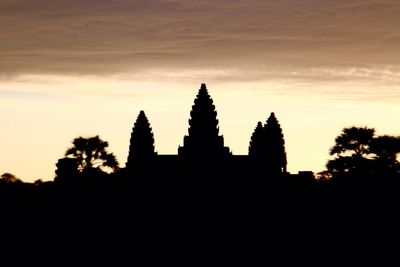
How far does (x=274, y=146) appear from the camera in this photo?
83.3 meters

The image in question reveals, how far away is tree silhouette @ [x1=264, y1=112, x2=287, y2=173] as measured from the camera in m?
81.6

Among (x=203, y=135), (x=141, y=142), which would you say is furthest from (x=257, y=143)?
(x=141, y=142)

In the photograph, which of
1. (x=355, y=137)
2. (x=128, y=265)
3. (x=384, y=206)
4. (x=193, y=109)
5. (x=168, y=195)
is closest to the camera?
(x=128, y=265)

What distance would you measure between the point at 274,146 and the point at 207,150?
8.78 metres

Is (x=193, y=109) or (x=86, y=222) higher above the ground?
(x=193, y=109)

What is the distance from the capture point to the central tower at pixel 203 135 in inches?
3110

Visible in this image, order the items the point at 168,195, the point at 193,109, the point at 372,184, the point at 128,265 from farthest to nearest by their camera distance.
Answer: the point at 193,109
the point at 168,195
the point at 372,184
the point at 128,265

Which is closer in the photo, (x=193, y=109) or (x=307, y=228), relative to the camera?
(x=307, y=228)

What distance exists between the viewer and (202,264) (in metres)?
44.3

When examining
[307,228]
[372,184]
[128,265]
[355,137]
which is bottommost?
[128,265]

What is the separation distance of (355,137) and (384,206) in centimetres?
2342

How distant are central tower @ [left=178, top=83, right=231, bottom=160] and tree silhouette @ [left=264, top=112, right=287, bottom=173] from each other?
4.71m

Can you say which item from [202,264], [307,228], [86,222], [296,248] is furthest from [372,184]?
[86,222]

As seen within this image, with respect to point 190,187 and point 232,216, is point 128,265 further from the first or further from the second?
point 190,187
